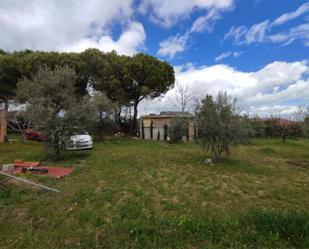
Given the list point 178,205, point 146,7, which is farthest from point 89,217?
point 146,7

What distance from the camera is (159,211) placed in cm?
389

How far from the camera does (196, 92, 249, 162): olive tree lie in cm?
776

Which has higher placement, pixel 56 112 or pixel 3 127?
pixel 56 112

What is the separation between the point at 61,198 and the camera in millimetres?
4492

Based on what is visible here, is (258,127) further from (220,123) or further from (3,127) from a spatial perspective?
(3,127)

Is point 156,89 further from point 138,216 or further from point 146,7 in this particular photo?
point 138,216

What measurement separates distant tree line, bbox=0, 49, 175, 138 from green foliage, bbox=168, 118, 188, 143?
5.21 meters

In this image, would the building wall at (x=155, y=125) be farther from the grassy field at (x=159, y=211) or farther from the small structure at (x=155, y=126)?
the grassy field at (x=159, y=211)

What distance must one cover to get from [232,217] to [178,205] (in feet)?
3.21

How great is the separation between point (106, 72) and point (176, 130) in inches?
326

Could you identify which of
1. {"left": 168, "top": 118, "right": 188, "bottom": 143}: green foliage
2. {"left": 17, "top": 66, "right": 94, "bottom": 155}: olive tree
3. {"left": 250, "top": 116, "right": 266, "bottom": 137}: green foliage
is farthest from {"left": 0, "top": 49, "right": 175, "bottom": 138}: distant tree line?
{"left": 250, "top": 116, "right": 266, "bottom": 137}: green foliage

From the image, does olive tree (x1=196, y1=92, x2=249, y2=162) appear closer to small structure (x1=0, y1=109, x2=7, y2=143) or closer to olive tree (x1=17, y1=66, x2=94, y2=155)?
olive tree (x1=17, y1=66, x2=94, y2=155)

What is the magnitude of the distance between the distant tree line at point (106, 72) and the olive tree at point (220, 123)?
10.9m

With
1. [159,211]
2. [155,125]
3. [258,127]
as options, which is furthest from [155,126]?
[159,211]
